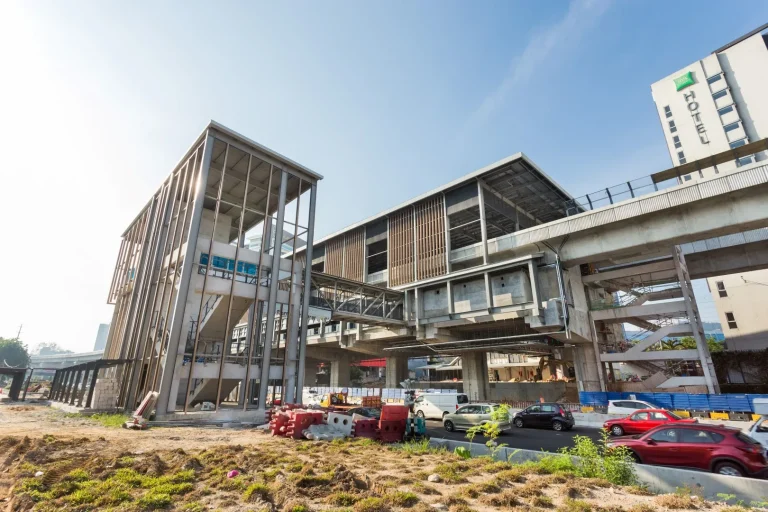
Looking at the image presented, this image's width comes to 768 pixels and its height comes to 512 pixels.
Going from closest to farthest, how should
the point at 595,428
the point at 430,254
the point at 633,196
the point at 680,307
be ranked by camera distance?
the point at 595,428 < the point at 633,196 < the point at 680,307 < the point at 430,254

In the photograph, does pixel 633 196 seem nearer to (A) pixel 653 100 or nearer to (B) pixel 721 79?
(B) pixel 721 79

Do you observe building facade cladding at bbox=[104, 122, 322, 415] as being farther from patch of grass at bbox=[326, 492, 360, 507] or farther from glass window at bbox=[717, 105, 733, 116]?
glass window at bbox=[717, 105, 733, 116]

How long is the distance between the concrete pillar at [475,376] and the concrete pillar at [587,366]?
889cm

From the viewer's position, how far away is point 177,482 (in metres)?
7.45

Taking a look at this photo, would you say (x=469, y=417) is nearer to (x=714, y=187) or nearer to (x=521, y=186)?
(x=714, y=187)

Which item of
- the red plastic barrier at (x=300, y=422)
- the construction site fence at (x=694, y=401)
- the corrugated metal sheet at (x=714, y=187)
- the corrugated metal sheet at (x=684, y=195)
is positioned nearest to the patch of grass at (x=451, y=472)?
the red plastic barrier at (x=300, y=422)

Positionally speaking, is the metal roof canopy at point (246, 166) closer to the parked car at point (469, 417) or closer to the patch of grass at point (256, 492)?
the parked car at point (469, 417)

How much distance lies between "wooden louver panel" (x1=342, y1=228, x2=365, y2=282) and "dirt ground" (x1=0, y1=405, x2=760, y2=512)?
1278 inches

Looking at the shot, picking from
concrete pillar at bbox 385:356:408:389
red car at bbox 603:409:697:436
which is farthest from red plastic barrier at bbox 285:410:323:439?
concrete pillar at bbox 385:356:408:389

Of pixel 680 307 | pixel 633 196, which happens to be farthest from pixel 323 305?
pixel 680 307

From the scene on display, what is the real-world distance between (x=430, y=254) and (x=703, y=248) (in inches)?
931

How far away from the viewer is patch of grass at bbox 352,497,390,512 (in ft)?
19.3

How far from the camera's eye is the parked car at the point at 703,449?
8.60 m

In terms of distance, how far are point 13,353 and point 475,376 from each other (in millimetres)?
118282
